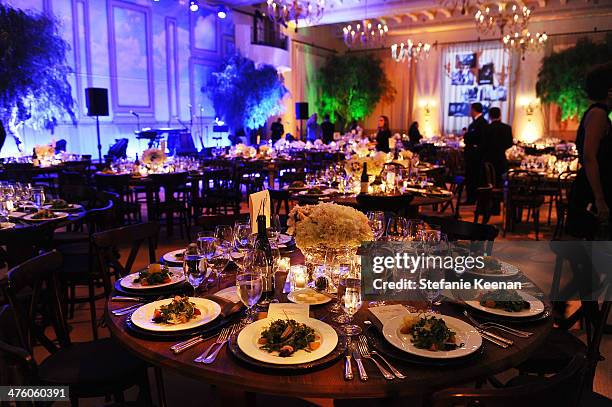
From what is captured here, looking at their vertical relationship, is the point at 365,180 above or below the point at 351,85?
below

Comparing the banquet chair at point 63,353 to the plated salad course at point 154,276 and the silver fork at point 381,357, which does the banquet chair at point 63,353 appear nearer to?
the plated salad course at point 154,276

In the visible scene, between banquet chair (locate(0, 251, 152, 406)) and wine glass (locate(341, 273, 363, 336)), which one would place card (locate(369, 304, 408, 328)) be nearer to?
wine glass (locate(341, 273, 363, 336))

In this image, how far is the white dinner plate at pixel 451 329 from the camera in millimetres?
1469

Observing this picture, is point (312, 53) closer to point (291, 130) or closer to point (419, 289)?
point (291, 130)

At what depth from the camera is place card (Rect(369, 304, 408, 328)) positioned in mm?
1754

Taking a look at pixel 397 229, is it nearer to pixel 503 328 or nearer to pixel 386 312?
pixel 386 312

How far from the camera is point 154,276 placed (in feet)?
6.92

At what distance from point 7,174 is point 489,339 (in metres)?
7.18

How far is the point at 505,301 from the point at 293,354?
89cm

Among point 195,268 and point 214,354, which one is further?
point 195,268

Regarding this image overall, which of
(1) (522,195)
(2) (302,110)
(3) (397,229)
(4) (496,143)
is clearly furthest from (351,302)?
(2) (302,110)

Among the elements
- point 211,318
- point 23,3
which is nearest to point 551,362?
point 211,318

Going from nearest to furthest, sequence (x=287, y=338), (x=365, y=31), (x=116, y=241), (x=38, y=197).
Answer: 1. (x=287, y=338)
2. (x=116, y=241)
3. (x=38, y=197)
4. (x=365, y=31)

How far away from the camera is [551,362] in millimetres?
2168
